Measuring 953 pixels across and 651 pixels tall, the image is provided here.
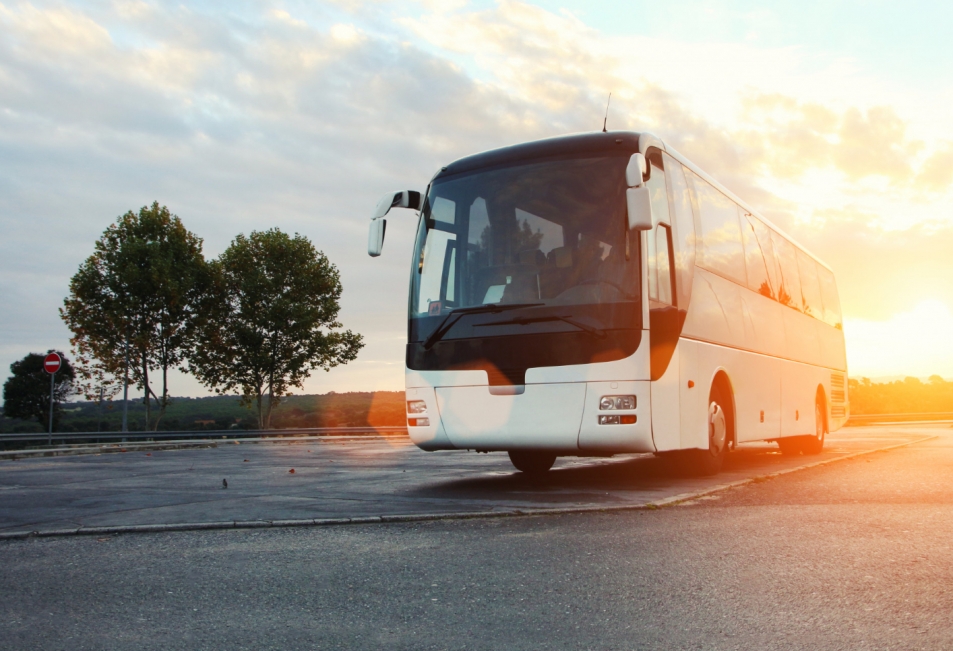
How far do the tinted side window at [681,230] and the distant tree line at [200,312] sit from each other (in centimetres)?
3511

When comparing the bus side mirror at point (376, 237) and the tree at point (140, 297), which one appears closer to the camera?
the bus side mirror at point (376, 237)

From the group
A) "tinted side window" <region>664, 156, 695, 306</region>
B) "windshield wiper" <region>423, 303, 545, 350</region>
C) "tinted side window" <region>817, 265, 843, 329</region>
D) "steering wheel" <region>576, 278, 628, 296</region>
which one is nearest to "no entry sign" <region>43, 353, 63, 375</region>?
"windshield wiper" <region>423, 303, 545, 350</region>

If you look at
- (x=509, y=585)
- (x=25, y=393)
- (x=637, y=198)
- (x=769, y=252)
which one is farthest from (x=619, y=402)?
(x=25, y=393)

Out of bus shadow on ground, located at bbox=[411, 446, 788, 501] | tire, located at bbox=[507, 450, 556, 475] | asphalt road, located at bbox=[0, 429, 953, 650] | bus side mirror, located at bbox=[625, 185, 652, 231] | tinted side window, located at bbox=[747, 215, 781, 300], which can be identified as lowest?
asphalt road, located at bbox=[0, 429, 953, 650]

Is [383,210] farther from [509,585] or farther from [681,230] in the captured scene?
[509,585]

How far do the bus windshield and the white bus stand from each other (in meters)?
0.01

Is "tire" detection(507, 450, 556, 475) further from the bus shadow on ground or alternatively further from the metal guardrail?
the metal guardrail

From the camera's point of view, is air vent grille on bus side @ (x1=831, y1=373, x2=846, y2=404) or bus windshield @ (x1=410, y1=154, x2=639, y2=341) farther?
air vent grille on bus side @ (x1=831, y1=373, x2=846, y2=404)

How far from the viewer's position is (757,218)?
14141 millimetres

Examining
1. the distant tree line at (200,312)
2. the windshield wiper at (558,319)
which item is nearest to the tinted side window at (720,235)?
the windshield wiper at (558,319)

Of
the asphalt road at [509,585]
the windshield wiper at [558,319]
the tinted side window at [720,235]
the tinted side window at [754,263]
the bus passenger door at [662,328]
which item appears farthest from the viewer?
the tinted side window at [754,263]

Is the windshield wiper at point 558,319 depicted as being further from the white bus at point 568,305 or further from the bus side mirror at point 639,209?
the bus side mirror at point 639,209

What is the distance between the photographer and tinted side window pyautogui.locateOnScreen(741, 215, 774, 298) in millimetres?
13109

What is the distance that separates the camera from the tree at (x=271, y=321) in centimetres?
4859
